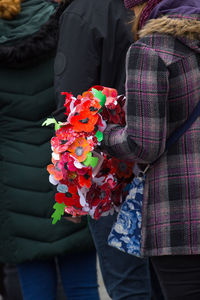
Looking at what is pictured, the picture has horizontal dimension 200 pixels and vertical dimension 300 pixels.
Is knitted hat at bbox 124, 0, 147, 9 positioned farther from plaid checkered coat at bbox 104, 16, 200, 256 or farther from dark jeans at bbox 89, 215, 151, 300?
dark jeans at bbox 89, 215, 151, 300

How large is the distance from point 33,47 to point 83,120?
0.82 m

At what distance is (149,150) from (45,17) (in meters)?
1.19

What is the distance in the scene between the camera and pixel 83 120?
1952 mm

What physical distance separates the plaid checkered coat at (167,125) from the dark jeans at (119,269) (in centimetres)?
47

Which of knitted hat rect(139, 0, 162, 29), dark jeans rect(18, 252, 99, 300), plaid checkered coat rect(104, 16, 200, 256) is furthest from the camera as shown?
dark jeans rect(18, 252, 99, 300)

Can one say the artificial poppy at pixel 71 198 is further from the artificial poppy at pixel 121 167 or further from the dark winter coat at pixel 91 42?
the dark winter coat at pixel 91 42

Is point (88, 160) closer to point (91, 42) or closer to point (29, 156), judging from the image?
point (91, 42)

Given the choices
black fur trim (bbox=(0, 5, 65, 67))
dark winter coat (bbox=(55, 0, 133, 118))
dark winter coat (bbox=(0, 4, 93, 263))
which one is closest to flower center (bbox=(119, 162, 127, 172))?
dark winter coat (bbox=(55, 0, 133, 118))

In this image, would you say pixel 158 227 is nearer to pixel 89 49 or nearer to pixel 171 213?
pixel 171 213

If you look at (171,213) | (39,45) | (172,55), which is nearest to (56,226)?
(39,45)

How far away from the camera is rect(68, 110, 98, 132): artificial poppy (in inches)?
75.9

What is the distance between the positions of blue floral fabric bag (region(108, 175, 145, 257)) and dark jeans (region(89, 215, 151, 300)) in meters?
0.27

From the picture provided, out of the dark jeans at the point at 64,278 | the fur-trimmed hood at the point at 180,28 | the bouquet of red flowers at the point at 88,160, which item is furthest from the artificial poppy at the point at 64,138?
the dark jeans at the point at 64,278

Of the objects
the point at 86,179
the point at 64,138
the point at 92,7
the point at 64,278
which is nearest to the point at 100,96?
the point at 64,138
